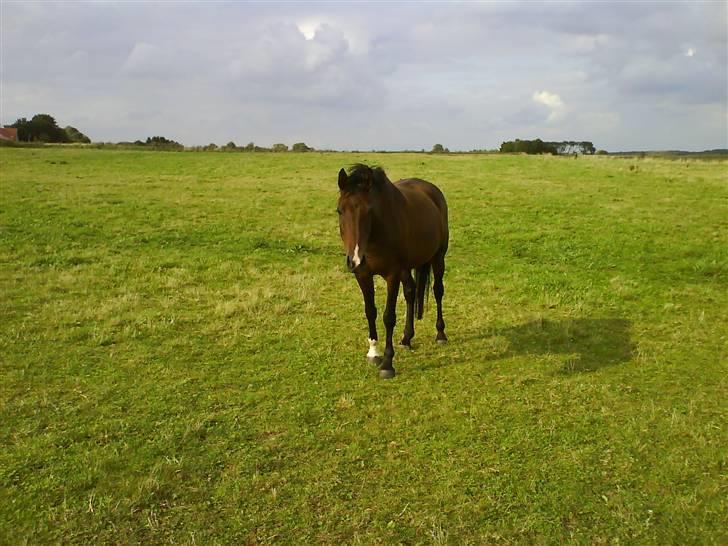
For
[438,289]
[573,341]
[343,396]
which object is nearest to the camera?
[343,396]

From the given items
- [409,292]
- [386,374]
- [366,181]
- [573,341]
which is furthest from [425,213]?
[573,341]

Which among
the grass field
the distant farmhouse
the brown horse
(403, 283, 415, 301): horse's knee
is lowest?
the grass field

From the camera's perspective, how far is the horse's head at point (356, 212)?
5.44m

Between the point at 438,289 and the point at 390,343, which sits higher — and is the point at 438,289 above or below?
above

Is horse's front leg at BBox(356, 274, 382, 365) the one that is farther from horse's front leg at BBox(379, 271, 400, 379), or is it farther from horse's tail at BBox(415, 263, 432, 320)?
horse's tail at BBox(415, 263, 432, 320)

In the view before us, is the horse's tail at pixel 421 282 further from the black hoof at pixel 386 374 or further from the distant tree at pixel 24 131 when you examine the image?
the distant tree at pixel 24 131

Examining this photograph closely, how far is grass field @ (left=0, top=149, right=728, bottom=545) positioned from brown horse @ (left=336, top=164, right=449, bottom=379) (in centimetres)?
57

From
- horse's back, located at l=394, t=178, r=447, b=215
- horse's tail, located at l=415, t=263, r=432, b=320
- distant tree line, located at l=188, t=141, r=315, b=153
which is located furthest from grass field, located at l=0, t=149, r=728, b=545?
distant tree line, located at l=188, t=141, r=315, b=153

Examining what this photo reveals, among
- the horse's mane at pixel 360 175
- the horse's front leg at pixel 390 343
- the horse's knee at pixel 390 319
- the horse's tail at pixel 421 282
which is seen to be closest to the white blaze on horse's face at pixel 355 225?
the horse's mane at pixel 360 175

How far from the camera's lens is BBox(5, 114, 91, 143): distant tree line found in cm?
6225

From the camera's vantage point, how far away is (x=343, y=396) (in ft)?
18.3

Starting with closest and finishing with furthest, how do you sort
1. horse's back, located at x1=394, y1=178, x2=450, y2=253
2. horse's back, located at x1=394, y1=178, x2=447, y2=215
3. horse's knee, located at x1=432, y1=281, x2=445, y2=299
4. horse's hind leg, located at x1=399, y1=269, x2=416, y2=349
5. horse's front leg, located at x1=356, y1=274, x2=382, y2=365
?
horse's front leg, located at x1=356, y1=274, x2=382, y2=365 → horse's back, located at x1=394, y1=178, x2=450, y2=253 → horse's hind leg, located at x1=399, y1=269, x2=416, y2=349 → horse's back, located at x1=394, y1=178, x2=447, y2=215 → horse's knee, located at x1=432, y1=281, x2=445, y2=299

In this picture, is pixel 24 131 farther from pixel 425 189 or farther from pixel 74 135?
pixel 425 189

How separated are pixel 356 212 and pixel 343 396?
1936 millimetres
